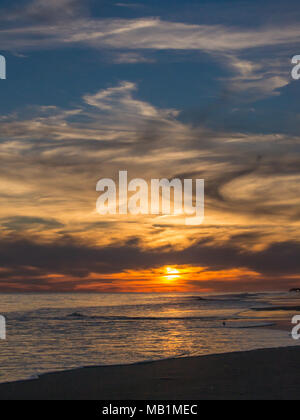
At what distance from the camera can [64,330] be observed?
41344 mm

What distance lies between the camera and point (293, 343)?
2884 cm

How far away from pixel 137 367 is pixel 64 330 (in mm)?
21232

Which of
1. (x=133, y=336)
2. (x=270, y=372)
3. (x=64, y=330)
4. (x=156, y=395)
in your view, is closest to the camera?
(x=156, y=395)

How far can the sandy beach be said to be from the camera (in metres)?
15.8

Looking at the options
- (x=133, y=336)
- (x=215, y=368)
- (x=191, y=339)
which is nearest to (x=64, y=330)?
(x=133, y=336)

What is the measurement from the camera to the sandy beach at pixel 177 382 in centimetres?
1580

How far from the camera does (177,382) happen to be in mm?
17750
